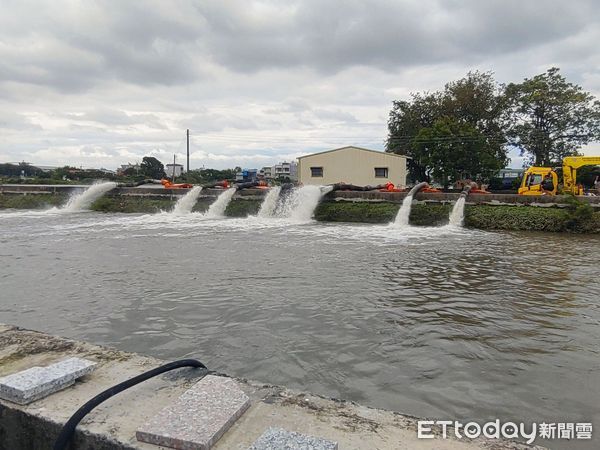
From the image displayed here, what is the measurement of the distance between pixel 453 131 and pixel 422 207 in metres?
18.4

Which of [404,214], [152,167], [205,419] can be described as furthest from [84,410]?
[152,167]

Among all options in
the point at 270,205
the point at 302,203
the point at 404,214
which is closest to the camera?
the point at 404,214

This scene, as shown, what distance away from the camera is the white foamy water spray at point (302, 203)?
19469 millimetres

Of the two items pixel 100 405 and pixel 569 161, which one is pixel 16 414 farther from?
pixel 569 161

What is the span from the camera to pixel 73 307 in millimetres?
5910

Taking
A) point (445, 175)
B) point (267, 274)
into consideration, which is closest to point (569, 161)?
point (445, 175)

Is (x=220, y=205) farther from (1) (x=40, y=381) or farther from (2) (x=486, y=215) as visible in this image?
(1) (x=40, y=381)

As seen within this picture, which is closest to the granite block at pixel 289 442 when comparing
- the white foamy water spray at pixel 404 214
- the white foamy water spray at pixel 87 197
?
the white foamy water spray at pixel 404 214

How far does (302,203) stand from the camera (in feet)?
64.3

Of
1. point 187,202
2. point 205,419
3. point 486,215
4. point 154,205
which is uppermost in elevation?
point 187,202

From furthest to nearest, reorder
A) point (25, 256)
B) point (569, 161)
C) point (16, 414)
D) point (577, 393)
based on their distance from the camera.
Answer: point (569, 161) < point (25, 256) < point (577, 393) < point (16, 414)

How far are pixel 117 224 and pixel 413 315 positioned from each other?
14.0m

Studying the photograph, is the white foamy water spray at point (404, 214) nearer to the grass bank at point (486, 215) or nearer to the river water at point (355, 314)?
the grass bank at point (486, 215)

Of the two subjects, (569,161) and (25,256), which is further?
(569,161)
